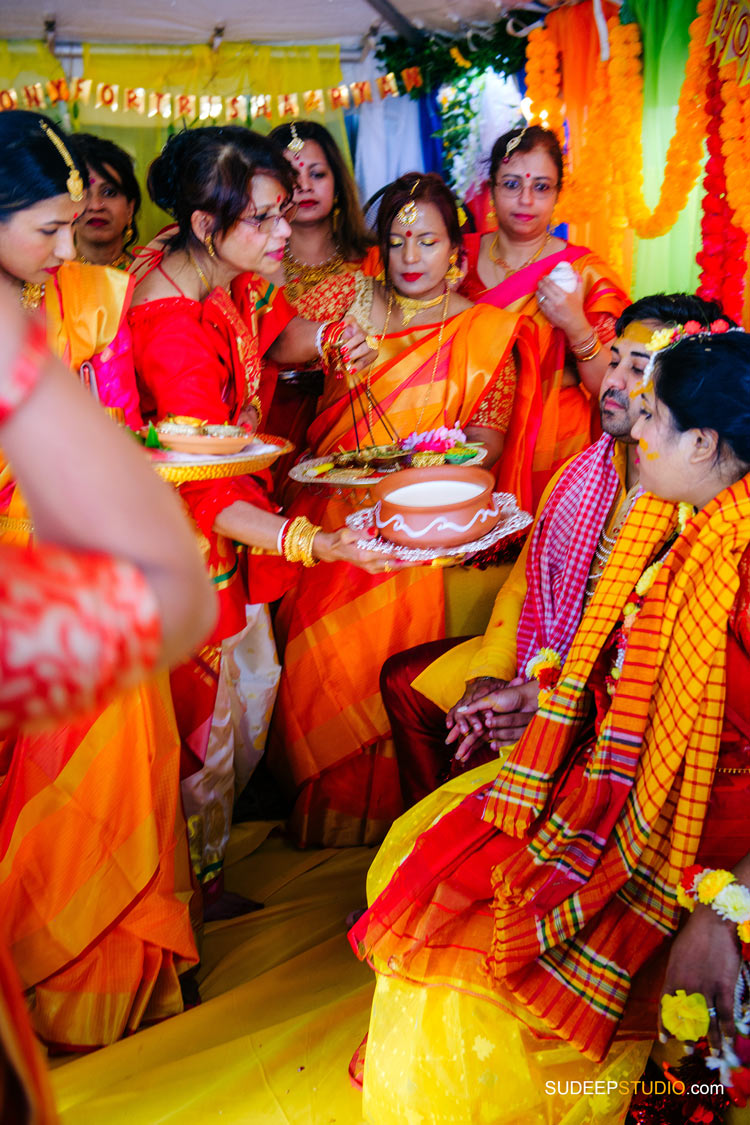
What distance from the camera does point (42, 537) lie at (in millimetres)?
668

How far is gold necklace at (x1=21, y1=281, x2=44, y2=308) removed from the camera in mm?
2146

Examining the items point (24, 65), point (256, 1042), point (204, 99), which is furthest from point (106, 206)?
point (256, 1042)

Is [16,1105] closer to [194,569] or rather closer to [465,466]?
[194,569]

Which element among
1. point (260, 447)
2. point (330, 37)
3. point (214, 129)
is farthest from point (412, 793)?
point (330, 37)

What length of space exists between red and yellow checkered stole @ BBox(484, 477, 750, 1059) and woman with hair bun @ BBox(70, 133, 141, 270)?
8.35 feet

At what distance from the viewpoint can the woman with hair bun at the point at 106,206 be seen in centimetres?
353

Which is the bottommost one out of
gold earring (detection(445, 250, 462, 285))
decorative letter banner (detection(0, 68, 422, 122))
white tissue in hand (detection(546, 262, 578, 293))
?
white tissue in hand (detection(546, 262, 578, 293))

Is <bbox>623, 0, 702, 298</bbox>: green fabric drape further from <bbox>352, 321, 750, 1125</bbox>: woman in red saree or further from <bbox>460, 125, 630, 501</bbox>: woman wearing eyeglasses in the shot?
<bbox>352, 321, 750, 1125</bbox>: woman in red saree

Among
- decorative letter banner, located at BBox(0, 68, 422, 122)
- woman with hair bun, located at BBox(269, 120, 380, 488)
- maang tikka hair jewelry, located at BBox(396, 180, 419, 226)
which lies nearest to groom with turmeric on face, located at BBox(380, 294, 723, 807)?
maang tikka hair jewelry, located at BBox(396, 180, 419, 226)

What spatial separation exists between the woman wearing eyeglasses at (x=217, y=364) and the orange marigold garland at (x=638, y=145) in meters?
1.64

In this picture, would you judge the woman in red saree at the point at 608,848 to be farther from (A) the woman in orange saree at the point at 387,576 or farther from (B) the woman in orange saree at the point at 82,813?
(A) the woman in orange saree at the point at 387,576

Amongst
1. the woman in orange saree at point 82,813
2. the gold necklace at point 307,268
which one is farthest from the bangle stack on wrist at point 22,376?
the gold necklace at point 307,268

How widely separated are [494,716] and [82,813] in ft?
3.28

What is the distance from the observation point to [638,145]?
401 cm
